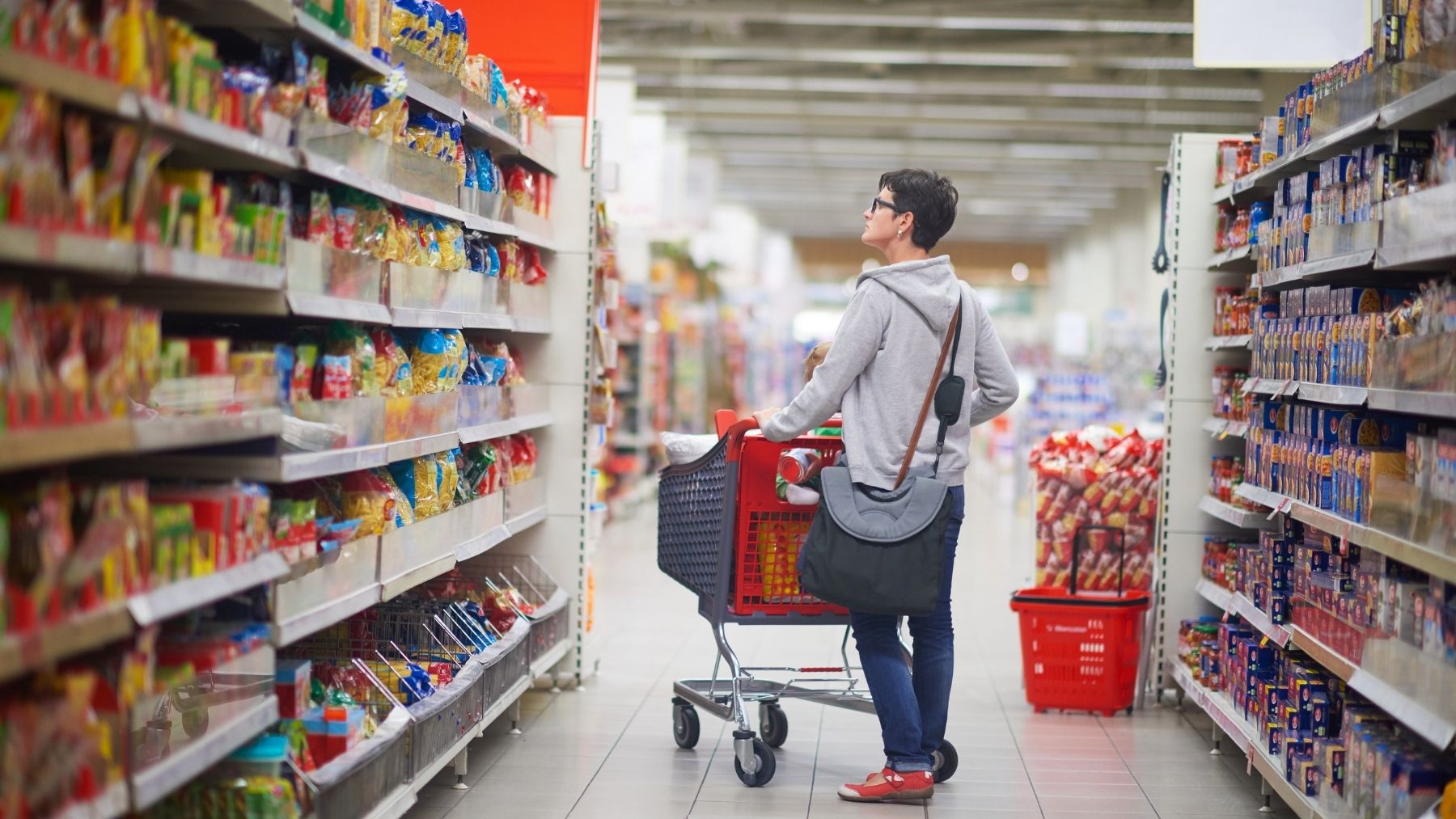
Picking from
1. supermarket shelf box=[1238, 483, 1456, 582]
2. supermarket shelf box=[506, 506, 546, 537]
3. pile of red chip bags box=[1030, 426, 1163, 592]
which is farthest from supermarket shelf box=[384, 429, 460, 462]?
pile of red chip bags box=[1030, 426, 1163, 592]

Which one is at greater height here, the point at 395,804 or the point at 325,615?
the point at 325,615

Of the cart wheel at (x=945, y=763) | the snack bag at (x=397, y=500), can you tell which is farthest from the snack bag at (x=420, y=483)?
the cart wheel at (x=945, y=763)

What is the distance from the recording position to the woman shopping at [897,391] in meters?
4.08

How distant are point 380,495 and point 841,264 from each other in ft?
125

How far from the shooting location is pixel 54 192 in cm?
215

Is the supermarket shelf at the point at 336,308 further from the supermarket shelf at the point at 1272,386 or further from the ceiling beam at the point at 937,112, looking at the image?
the ceiling beam at the point at 937,112

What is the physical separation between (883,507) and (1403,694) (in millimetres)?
1379

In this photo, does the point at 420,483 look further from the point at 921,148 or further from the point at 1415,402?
the point at 921,148

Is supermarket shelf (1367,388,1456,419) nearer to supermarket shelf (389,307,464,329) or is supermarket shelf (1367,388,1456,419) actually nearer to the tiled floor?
the tiled floor

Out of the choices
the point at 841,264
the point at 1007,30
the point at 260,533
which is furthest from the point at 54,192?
the point at 841,264

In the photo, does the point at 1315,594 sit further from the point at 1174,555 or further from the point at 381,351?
the point at 381,351

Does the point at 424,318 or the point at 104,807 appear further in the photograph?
the point at 424,318

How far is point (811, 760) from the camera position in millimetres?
4777

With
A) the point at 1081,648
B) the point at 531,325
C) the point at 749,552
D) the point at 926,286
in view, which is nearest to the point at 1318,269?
the point at 926,286
